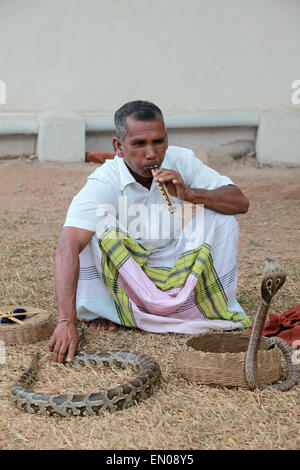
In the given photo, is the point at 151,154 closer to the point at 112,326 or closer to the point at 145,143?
the point at 145,143

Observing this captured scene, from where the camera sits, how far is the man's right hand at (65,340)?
3.50 meters

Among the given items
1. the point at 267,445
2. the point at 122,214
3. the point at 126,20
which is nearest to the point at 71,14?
the point at 126,20

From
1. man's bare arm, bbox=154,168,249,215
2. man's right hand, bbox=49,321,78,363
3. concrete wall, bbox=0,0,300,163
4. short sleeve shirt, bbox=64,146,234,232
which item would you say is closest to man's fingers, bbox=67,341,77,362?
man's right hand, bbox=49,321,78,363

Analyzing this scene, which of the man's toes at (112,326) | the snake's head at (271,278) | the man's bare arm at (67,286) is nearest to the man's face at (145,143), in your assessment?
the man's bare arm at (67,286)

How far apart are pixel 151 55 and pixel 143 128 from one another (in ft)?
17.8

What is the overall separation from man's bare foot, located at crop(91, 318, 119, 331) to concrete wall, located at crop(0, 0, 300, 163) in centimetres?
510

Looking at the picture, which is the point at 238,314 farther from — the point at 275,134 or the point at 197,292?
the point at 275,134

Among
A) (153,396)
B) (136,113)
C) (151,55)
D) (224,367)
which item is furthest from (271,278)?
(151,55)

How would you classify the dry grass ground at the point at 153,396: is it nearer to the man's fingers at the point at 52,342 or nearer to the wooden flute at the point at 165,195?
the man's fingers at the point at 52,342

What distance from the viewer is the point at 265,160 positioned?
380 inches

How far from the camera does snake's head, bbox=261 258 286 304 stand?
9.24ft

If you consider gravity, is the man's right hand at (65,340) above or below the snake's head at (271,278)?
below

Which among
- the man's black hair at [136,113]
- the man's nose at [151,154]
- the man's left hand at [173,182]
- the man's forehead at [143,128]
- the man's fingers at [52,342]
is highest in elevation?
the man's black hair at [136,113]

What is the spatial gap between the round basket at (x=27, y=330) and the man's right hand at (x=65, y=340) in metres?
0.35
